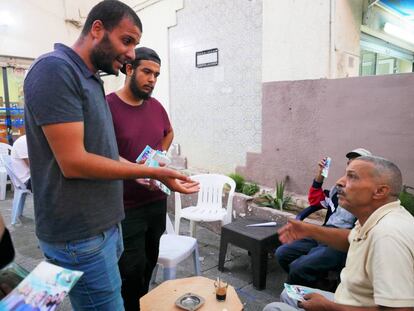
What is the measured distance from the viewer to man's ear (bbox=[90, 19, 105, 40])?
139 centimetres

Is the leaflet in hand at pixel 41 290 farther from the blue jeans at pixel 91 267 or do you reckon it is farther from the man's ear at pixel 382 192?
the man's ear at pixel 382 192

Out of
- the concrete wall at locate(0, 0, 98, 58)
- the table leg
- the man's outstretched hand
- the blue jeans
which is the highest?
the concrete wall at locate(0, 0, 98, 58)

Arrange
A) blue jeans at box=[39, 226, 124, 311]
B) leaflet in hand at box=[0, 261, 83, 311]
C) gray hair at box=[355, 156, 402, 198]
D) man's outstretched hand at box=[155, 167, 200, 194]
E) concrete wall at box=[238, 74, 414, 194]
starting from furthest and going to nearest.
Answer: concrete wall at box=[238, 74, 414, 194], gray hair at box=[355, 156, 402, 198], man's outstretched hand at box=[155, 167, 200, 194], blue jeans at box=[39, 226, 124, 311], leaflet in hand at box=[0, 261, 83, 311]

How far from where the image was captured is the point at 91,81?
1.41 m

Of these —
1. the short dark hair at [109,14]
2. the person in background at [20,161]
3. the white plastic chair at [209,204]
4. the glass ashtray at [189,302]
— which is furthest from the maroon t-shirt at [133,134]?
the person in background at [20,161]

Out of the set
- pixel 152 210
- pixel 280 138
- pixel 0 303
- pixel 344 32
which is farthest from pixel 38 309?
pixel 344 32

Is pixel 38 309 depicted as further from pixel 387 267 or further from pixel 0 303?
pixel 387 267

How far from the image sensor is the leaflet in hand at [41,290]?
0.91m

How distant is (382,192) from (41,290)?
163 centimetres

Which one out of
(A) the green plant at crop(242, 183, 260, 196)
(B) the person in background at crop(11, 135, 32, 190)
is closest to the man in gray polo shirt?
(A) the green plant at crop(242, 183, 260, 196)

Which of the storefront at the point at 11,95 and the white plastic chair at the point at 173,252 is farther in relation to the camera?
the storefront at the point at 11,95

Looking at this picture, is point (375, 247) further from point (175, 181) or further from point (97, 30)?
point (97, 30)

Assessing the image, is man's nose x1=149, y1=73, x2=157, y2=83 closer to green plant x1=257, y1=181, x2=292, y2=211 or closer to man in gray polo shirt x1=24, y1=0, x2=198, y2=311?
man in gray polo shirt x1=24, y1=0, x2=198, y2=311

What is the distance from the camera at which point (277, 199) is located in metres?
4.20
